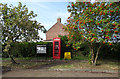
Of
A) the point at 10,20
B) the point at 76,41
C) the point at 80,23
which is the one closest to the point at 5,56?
the point at 10,20

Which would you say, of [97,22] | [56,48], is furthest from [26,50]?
[97,22]

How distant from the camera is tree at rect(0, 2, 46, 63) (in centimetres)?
881

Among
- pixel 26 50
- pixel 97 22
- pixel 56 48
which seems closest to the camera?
pixel 97 22

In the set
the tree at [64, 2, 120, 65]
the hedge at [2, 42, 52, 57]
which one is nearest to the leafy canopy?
the tree at [64, 2, 120, 65]

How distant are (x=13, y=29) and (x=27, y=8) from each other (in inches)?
86.4

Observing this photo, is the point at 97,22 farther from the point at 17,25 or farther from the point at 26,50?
the point at 26,50

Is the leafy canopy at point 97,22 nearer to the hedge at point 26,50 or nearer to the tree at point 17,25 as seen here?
the tree at point 17,25

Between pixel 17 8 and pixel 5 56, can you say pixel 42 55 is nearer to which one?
pixel 5 56

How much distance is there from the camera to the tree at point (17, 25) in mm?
8812

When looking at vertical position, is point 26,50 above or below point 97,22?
below

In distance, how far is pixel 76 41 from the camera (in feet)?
28.9

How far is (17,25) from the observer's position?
8.88 m

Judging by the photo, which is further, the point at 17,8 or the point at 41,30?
the point at 41,30

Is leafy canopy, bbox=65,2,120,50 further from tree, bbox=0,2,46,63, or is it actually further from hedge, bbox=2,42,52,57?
hedge, bbox=2,42,52,57
